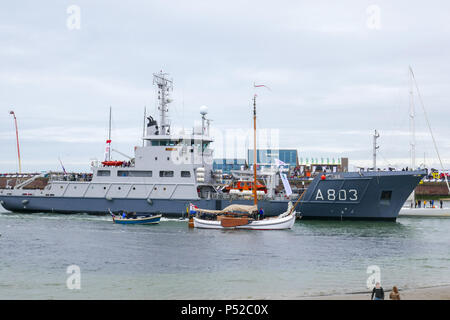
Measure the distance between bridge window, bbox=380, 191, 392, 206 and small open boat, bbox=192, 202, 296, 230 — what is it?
8275mm

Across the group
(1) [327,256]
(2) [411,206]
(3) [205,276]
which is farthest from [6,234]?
(2) [411,206]

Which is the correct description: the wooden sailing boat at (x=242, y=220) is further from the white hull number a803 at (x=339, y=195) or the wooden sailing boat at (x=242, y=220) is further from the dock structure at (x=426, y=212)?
the dock structure at (x=426, y=212)

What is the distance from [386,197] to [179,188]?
61.4 ft

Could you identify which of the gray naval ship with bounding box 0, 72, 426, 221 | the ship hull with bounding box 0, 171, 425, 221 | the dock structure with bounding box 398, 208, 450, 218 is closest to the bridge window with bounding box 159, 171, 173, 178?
the gray naval ship with bounding box 0, 72, 426, 221

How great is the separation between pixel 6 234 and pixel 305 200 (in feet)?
79.7

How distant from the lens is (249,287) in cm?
2039

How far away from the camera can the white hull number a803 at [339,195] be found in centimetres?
4441

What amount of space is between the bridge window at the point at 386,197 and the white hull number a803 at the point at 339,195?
230cm

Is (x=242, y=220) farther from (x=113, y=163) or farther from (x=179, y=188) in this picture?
(x=113, y=163)

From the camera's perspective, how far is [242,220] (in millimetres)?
40562

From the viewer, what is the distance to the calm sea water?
65.9 ft

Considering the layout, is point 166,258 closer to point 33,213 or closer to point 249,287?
point 249,287

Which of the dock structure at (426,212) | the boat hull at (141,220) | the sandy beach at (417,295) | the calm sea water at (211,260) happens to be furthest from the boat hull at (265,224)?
the sandy beach at (417,295)

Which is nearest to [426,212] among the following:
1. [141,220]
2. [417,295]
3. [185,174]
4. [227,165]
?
[185,174]
